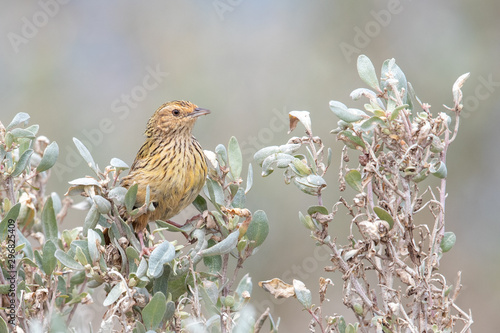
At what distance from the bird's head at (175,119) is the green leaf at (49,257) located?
1844mm

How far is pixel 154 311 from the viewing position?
223 centimetres

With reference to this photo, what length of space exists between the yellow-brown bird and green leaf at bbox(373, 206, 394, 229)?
145 cm

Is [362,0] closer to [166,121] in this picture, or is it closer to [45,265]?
[166,121]

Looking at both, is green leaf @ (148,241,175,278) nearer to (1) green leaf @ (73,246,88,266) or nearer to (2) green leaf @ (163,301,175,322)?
(2) green leaf @ (163,301,175,322)

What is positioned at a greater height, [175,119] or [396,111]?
[396,111]

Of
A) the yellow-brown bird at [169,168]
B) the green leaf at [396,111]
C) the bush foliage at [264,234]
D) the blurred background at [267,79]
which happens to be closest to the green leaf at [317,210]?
the bush foliage at [264,234]

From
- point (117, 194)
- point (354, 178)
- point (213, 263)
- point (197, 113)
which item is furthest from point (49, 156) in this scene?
point (197, 113)

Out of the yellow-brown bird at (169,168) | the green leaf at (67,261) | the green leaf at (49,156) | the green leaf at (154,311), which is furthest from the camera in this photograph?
the yellow-brown bird at (169,168)

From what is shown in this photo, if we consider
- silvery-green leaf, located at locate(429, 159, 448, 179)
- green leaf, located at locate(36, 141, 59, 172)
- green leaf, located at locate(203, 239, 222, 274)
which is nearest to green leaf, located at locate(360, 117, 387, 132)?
silvery-green leaf, located at locate(429, 159, 448, 179)

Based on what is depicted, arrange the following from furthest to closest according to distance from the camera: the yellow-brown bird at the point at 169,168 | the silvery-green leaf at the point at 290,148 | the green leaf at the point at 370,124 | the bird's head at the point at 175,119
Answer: the bird's head at the point at 175,119 → the yellow-brown bird at the point at 169,168 → the silvery-green leaf at the point at 290,148 → the green leaf at the point at 370,124

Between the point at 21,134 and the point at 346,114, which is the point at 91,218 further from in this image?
the point at 346,114

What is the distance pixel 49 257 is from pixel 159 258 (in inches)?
18.1

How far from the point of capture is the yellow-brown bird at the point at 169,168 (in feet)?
12.3

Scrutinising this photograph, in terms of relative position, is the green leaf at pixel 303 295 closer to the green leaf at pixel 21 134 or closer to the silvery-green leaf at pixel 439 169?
the silvery-green leaf at pixel 439 169
